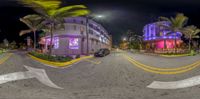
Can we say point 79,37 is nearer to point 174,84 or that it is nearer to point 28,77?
point 28,77

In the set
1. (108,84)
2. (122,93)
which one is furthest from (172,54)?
(122,93)

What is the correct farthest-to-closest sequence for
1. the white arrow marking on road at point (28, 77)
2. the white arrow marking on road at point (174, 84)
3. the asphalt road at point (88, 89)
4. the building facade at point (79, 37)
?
the building facade at point (79, 37) < the white arrow marking on road at point (174, 84) < the white arrow marking on road at point (28, 77) < the asphalt road at point (88, 89)

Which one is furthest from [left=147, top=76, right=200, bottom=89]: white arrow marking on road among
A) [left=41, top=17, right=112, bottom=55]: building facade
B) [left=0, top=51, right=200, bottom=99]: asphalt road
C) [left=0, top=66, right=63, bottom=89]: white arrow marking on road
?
[left=41, top=17, right=112, bottom=55]: building facade

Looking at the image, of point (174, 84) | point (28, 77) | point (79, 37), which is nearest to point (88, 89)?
point (28, 77)

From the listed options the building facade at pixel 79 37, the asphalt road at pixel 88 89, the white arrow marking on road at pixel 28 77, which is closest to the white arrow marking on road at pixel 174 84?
the asphalt road at pixel 88 89

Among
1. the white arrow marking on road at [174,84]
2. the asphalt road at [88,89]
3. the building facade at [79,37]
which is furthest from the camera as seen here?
the building facade at [79,37]

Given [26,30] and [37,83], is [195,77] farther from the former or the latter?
[26,30]

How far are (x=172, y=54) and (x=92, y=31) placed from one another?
22.9 meters

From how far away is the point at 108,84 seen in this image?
1627cm

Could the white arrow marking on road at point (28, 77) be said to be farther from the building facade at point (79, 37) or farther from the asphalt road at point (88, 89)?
the building facade at point (79, 37)

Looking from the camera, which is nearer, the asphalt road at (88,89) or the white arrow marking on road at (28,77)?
the asphalt road at (88,89)

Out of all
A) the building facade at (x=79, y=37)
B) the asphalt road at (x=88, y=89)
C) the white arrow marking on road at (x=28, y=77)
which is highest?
the building facade at (x=79, y=37)

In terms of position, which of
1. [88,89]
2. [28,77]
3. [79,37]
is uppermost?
[79,37]

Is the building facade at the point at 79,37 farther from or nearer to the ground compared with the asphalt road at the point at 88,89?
farther from the ground
